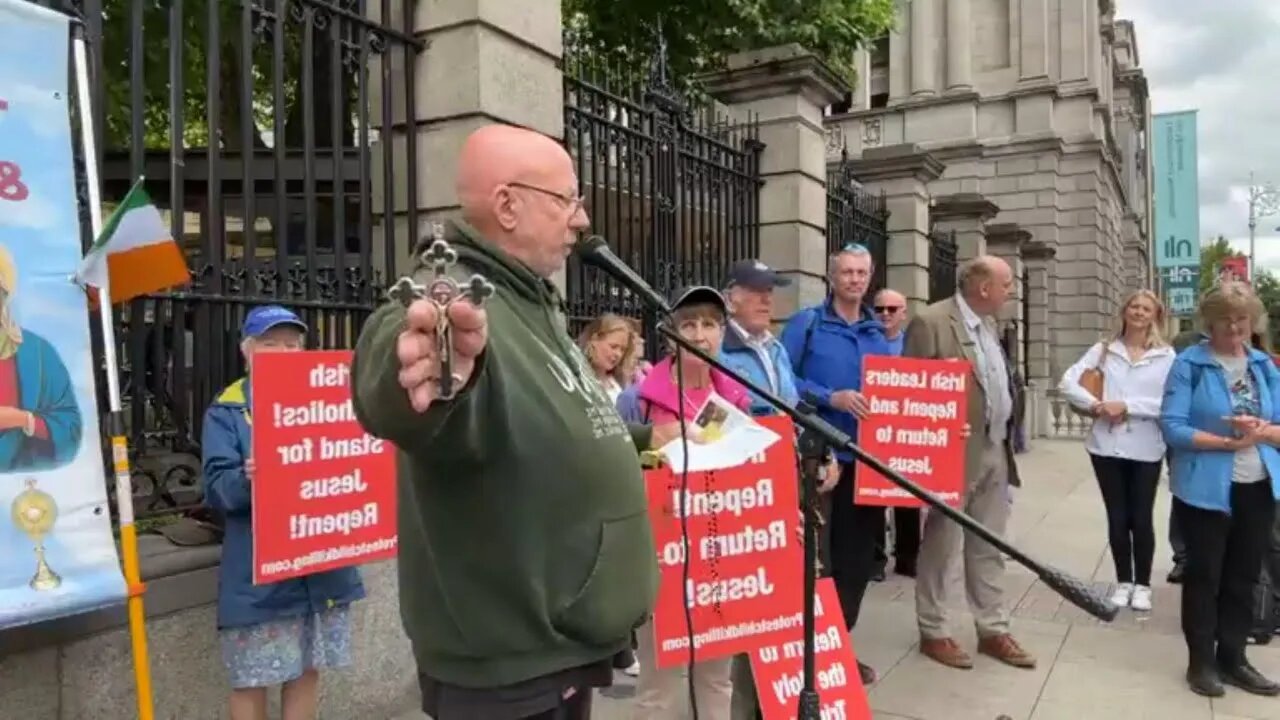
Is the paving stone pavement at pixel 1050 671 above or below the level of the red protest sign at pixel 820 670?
below

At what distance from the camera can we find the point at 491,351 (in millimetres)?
1687

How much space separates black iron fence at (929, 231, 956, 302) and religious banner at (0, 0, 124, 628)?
1157cm

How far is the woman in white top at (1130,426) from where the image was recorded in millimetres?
5723

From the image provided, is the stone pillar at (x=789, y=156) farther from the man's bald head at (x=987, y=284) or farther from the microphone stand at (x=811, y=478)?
the microphone stand at (x=811, y=478)

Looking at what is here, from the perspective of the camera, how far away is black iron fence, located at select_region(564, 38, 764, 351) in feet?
→ 20.5

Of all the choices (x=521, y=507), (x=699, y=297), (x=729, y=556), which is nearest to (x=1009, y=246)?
(x=699, y=297)

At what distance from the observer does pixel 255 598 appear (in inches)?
132

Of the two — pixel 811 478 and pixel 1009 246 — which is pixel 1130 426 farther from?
pixel 1009 246

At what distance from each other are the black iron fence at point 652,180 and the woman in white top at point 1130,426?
9.47 feet

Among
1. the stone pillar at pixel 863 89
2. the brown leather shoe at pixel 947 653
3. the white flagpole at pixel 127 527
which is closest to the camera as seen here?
the white flagpole at pixel 127 527

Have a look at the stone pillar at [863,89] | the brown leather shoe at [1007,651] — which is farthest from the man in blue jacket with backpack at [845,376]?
the stone pillar at [863,89]

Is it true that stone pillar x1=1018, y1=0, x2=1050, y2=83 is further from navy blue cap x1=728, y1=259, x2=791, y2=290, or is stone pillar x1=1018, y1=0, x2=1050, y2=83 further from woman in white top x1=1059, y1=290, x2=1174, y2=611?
navy blue cap x1=728, y1=259, x2=791, y2=290

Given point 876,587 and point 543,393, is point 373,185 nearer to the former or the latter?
point 543,393

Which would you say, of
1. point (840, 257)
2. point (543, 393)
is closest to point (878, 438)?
point (840, 257)
